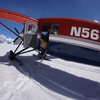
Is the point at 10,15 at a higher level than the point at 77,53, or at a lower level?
higher

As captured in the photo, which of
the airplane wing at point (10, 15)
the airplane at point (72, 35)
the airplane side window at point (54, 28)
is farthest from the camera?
the airplane wing at point (10, 15)

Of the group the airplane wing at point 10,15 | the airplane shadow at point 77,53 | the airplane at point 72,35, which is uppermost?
the airplane wing at point 10,15

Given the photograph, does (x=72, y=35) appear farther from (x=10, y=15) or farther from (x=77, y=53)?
(x=10, y=15)

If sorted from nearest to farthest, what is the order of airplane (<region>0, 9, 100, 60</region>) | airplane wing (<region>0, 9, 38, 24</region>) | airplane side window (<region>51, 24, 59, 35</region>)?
1. airplane (<region>0, 9, 100, 60</region>)
2. airplane side window (<region>51, 24, 59, 35</region>)
3. airplane wing (<region>0, 9, 38, 24</region>)

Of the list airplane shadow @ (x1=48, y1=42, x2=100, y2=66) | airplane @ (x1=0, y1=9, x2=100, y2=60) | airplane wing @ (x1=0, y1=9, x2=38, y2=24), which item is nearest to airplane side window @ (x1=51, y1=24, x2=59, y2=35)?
airplane @ (x1=0, y1=9, x2=100, y2=60)

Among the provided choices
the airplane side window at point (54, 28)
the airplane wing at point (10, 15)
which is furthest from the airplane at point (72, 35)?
the airplane wing at point (10, 15)

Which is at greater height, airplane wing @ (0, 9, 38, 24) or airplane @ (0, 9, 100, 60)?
airplane wing @ (0, 9, 38, 24)

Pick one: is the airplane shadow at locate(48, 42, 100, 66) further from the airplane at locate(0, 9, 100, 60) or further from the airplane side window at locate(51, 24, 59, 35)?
the airplane side window at locate(51, 24, 59, 35)

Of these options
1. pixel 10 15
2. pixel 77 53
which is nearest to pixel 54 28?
pixel 77 53

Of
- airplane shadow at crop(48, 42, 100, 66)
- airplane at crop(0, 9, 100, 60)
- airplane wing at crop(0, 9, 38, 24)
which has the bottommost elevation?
airplane shadow at crop(48, 42, 100, 66)

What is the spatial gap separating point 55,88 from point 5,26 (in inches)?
217

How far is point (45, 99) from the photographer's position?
3059 mm

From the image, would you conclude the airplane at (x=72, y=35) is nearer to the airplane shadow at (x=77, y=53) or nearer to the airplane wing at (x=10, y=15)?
the airplane shadow at (x=77, y=53)

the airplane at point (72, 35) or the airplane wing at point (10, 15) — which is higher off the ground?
the airplane wing at point (10, 15)
